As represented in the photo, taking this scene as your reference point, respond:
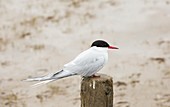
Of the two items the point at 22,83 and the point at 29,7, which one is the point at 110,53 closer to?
the point at 22,83

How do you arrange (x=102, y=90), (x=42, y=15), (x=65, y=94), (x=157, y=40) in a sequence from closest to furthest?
(x=102, y=90), (x=65, y=94), (x=157, y=40), (x=42, y=15)

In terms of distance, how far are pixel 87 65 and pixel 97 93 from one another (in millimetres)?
363

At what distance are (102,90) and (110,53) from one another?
396 centimetres

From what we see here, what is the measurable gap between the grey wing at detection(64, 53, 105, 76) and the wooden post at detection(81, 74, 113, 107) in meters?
0.25

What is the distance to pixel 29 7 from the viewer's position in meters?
8.73

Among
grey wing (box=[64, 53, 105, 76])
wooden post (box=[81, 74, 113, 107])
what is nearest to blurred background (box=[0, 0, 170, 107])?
grey wing (box=[64, 53, 105, 76])

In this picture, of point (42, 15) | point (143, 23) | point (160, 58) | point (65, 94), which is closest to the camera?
point (65, 94)

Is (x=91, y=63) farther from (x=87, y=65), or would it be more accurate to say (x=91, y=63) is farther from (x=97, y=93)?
(x=97, y=93)

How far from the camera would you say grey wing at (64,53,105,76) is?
10.7 ft

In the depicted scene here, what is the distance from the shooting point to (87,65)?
3273mm

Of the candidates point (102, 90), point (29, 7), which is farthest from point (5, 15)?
point (102, 90)

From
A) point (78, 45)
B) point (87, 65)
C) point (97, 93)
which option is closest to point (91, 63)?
point (87, 65)

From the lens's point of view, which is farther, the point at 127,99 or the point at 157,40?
the point at 157,40

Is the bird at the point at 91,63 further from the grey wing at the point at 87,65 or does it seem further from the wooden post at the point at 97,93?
the wooden post at the point at 97,93
